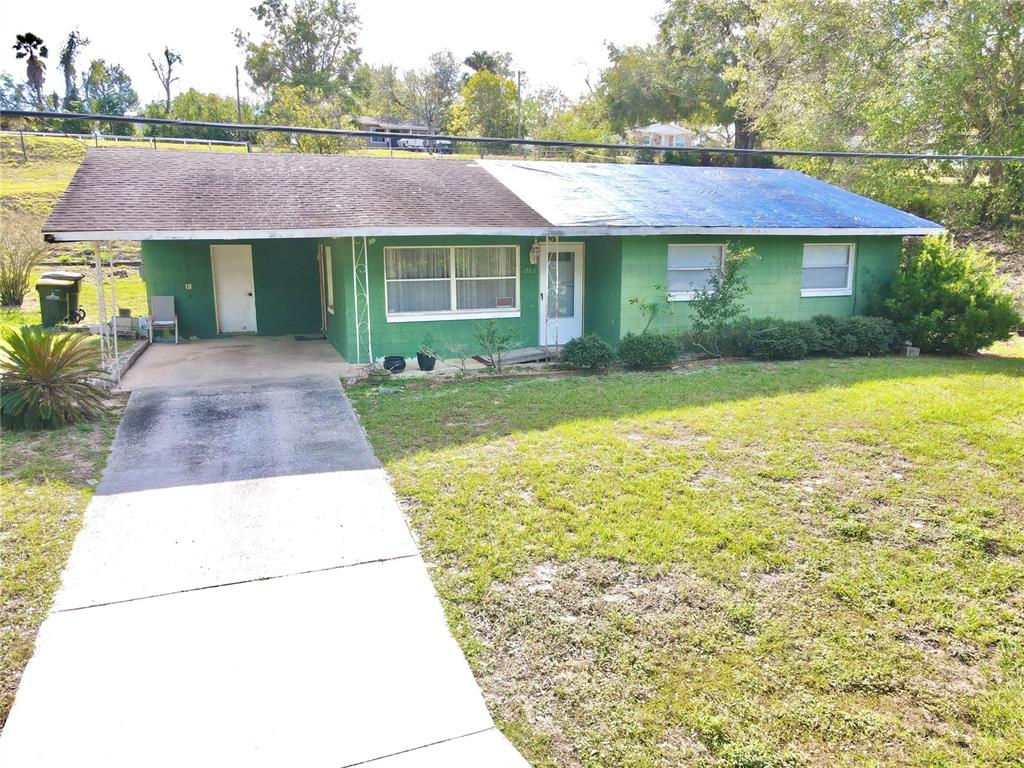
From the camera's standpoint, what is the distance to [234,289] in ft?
53.2

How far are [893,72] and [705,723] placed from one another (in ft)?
84.1

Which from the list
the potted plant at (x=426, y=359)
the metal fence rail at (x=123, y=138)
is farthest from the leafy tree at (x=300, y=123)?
the potted plant at (x=426, y=359)

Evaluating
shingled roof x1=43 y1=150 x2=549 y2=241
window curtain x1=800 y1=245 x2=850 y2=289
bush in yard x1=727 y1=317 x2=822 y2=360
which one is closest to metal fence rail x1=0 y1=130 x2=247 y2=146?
shingled roof x1=43 y1=150 x2=549 y2=241

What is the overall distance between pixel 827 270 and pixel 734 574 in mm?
12265

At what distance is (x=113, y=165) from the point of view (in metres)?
13.8

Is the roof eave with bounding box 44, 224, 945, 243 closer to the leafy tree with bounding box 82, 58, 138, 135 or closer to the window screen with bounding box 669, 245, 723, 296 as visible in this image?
the window screen with bounding box 669, 245, 723, 296

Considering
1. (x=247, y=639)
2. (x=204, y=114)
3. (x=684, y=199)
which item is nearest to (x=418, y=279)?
(x=684, y=199)

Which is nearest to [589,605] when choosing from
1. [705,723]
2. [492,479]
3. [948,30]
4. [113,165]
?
[705,723]

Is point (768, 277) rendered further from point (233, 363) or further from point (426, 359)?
point (233, 363)

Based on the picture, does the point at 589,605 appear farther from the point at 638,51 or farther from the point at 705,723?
the point at 638,51

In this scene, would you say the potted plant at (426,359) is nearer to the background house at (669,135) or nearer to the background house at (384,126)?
the background house at (669,135)

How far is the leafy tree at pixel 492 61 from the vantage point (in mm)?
71438

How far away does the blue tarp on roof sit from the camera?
44.5 feet

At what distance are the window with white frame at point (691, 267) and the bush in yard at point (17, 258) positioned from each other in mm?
15935
